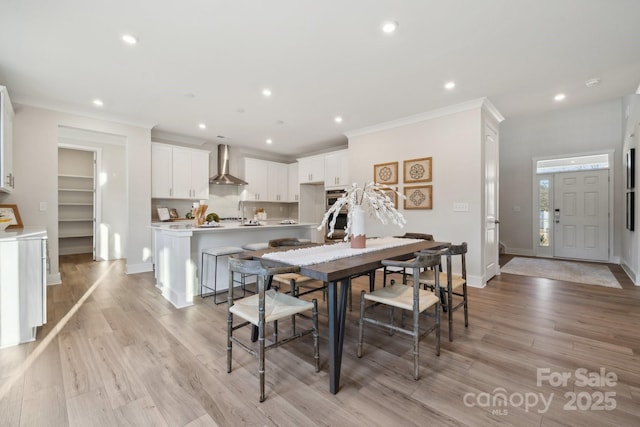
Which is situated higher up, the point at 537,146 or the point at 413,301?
the point at 537,146

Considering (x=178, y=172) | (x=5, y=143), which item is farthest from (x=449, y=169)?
(x=5, y=143)

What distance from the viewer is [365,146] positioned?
5156 millimetres

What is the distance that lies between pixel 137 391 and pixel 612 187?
7763 mm

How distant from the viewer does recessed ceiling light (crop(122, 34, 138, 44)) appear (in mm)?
2422

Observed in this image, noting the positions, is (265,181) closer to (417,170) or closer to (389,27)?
(417,170)

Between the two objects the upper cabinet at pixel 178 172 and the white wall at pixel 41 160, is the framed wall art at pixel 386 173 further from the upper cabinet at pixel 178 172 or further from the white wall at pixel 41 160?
the white wall at pixel 41 160

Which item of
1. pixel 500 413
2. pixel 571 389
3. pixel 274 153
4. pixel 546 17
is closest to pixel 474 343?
pixel 571 389

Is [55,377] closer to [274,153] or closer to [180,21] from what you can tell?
[180,21]

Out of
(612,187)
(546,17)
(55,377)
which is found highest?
(546,17)

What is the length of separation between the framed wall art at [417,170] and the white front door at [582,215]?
12.3 feet

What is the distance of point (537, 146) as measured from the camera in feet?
20.0

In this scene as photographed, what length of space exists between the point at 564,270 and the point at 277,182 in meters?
6.03

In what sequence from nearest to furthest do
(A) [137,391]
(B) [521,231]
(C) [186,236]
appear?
1. (A) [137,391]
2. (C) [186,236]
3. (B) [521,231]

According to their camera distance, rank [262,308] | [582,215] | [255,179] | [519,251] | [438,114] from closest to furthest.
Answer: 1. [262,308]
2. [438,114]
3. [582,215]
4. [519,251]
5. [255,179]
